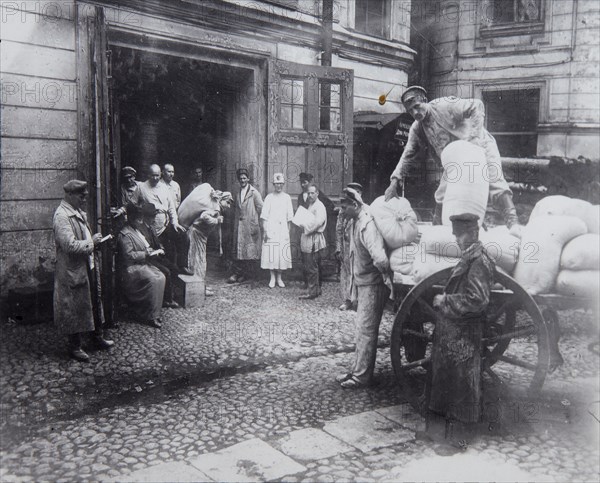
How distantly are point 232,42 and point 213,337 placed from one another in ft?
17.0

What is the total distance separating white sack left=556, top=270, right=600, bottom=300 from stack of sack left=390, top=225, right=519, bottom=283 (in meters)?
0.37

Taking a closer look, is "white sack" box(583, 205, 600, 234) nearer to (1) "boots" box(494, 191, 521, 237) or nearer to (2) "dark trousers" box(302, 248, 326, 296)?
(1) "boots" box(494, 191, 521, 237)

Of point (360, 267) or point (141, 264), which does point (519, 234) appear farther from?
point (141, 264)

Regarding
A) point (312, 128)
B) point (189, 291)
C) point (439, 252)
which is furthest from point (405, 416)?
point (312, 128)

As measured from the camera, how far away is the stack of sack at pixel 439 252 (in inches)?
178

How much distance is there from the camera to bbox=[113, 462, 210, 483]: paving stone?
344cm

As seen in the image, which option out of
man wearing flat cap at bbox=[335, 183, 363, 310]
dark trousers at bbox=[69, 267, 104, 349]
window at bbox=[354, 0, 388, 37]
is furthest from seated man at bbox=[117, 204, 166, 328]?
window at bbox=[354, 0, 388, 37]

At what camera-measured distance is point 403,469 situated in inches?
143

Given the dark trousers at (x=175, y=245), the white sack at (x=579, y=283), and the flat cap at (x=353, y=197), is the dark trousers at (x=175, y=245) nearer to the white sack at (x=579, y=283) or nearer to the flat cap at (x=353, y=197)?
the flat cap at (x=353, y=197)

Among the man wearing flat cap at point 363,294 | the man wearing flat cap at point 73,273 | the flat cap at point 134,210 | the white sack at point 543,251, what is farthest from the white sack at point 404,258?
the flat cap at point 134,210

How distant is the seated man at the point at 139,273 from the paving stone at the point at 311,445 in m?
3.30

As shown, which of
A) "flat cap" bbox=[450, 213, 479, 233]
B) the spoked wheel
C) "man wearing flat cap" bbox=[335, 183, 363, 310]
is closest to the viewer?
"flat cap" bbox=[450, 213, 479, 233]

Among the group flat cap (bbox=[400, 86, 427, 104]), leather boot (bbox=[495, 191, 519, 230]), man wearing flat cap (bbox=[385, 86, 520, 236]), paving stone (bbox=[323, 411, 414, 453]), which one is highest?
flat cap (bbox=[400, 86, 427, 104])

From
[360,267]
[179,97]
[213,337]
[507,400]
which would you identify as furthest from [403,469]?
[179,97]
